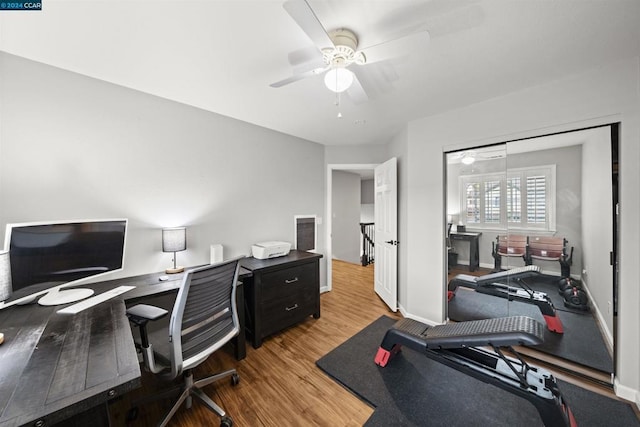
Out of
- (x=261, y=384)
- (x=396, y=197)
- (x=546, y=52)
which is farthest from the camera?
(x=396, y=197)

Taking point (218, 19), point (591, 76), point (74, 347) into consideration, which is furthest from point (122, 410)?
point (591, 76)

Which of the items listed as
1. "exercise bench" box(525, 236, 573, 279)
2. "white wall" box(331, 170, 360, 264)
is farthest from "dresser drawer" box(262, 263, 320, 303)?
"white wall" box(331, 170, 360, 264)

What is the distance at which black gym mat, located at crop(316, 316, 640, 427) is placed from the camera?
159cm

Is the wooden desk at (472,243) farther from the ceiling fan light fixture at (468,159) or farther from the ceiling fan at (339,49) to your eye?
the ceiling fan at (339,49)

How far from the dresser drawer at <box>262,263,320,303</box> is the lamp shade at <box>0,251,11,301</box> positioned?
5.48 ft

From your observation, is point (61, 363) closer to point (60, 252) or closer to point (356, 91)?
point (60, 252)

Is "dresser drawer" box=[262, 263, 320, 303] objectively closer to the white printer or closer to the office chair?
the white printer

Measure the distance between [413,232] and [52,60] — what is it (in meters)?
3.74

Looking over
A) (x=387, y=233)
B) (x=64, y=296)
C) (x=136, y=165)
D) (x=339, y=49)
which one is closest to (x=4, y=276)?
(x=64, y=296)

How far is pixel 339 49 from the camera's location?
1434 mm

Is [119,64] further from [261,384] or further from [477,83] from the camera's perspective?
[477,83]

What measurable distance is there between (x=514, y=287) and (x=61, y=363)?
3.63 metres

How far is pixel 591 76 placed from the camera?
1855 millimetres

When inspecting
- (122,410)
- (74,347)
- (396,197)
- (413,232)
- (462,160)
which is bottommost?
(122,410)
